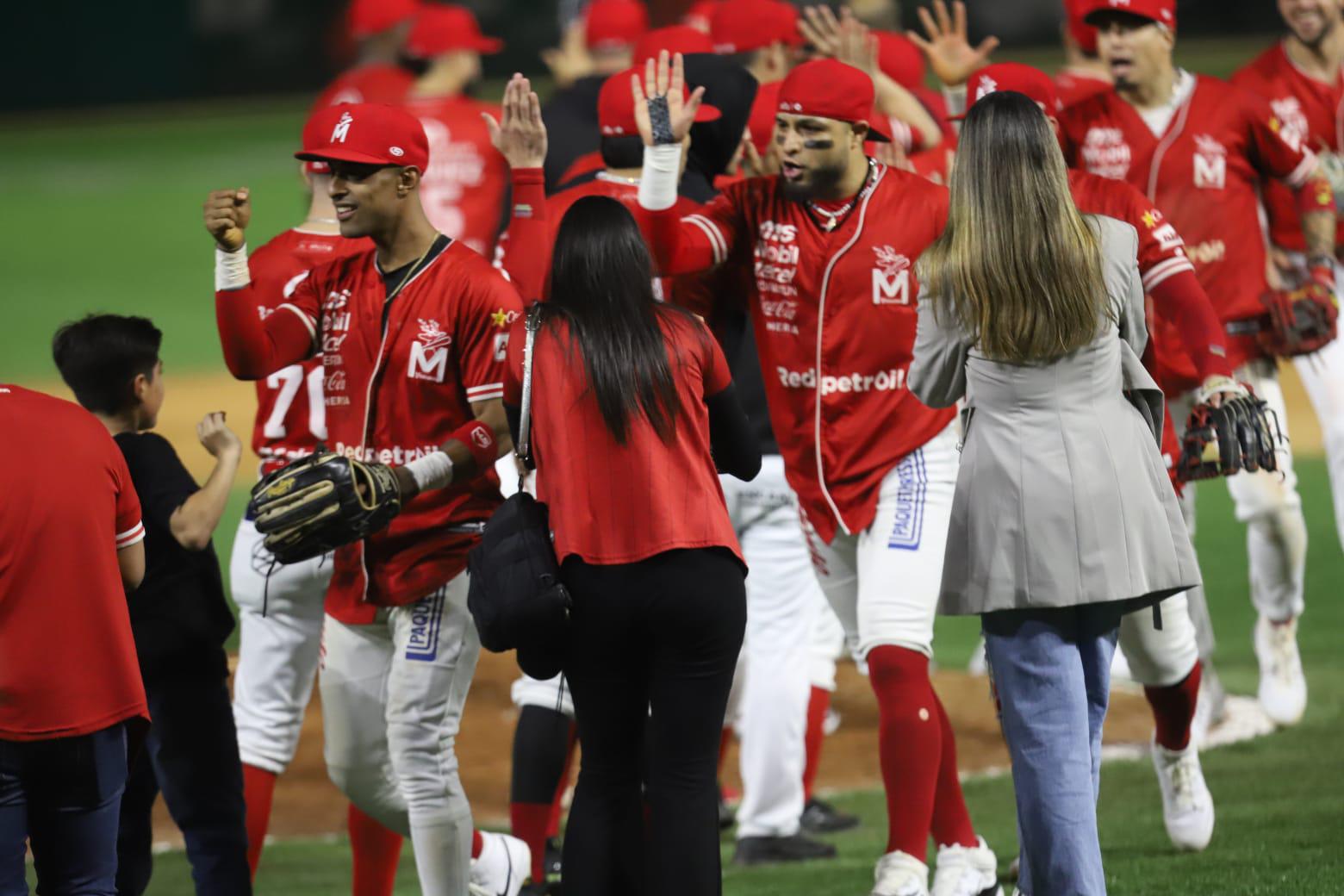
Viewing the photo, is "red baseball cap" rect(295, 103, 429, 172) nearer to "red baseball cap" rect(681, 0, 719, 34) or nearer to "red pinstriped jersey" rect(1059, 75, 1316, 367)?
"red pinstriped jersey" rect(1059, 75, 1316, 367)

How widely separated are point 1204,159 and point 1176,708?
203cm

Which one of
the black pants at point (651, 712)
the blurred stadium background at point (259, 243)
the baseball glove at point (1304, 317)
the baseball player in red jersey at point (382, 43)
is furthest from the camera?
the baseball player in red jersey at point (382, 43)

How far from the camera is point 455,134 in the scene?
10000 millimetres

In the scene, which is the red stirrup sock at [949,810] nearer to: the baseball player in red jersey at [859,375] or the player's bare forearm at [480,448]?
the baseball player in red jersey at [859,375]

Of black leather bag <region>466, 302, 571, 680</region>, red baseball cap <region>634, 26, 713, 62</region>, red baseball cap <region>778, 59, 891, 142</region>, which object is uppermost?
red baseball cap <region>634, 26, 713, 62</region>

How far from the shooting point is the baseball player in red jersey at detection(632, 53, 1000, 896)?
4961 millimetres

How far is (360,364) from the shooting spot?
483 cm

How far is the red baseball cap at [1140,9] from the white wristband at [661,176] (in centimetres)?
202

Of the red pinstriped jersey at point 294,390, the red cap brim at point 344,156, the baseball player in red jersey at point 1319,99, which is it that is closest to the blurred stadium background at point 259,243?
the baseball player in red jersey at point 1319,99

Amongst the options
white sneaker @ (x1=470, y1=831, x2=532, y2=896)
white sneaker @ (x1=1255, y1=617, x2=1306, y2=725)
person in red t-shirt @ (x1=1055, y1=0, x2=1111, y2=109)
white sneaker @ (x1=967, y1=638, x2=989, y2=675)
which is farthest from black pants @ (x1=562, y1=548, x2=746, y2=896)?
white sneaker @ (x1=967, y1=638, x2=989, y2=675)

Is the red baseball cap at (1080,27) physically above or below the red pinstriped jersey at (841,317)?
above

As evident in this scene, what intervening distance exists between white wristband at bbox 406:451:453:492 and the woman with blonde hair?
4.07 ft

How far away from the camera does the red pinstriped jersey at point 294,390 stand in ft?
17.8

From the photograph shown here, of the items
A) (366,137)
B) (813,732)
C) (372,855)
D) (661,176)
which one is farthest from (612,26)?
(372,855)
